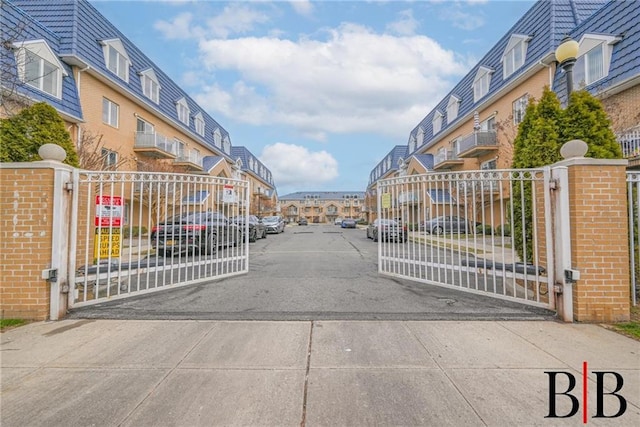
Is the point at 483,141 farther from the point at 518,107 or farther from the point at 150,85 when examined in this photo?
the point at 150,85

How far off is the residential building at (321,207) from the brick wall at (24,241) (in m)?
86.3

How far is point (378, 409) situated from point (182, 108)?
92.2 feet

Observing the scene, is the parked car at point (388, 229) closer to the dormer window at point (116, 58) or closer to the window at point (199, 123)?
the dormer window at point (116, 58)

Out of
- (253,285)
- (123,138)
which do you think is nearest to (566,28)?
(253,285)

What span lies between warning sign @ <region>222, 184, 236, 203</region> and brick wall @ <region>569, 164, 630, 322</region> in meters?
5.70

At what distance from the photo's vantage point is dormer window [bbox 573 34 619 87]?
11.7 m

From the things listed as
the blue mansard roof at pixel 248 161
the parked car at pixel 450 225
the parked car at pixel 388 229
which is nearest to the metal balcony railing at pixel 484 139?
the parked car at pixel 450 225

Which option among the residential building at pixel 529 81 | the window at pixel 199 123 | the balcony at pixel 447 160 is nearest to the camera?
the residential building at pixel 529 81

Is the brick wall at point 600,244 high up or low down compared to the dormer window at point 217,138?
down

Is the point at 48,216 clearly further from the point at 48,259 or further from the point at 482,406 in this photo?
the point at 482,406

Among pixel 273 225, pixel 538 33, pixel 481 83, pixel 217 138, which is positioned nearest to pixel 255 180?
pixel 217 138

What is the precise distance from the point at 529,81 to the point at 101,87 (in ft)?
75.5

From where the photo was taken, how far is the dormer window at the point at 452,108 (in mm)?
24656

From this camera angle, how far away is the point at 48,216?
4.11m
